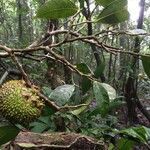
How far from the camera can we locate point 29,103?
0.70 metres

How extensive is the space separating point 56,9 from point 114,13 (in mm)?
139

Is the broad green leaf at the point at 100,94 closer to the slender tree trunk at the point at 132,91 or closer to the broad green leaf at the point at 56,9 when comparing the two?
the broad green leaf at the point at 56,9

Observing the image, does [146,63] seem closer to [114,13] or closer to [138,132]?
[114,13]

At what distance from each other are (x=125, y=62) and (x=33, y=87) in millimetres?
4267

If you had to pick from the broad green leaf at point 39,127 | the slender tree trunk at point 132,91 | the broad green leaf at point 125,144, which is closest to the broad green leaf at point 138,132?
the broad green leaf at point 125,144

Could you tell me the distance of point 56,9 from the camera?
88 cm

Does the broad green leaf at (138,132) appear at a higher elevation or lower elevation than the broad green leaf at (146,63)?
lower

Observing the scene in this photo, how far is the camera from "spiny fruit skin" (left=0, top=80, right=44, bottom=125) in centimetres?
70

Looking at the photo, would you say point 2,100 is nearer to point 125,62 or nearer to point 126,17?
point 126,17

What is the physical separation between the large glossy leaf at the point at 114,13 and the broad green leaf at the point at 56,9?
7cm

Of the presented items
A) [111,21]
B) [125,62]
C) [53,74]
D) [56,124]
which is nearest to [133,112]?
[125,62]

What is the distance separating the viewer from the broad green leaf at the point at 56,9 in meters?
0.86

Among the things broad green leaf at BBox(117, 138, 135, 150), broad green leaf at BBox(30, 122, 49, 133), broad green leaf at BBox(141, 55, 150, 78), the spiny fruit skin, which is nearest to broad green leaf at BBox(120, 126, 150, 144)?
broad green leaf at BBox(117, 138, 135, 150)

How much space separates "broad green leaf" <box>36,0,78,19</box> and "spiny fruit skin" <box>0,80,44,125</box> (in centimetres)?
22
